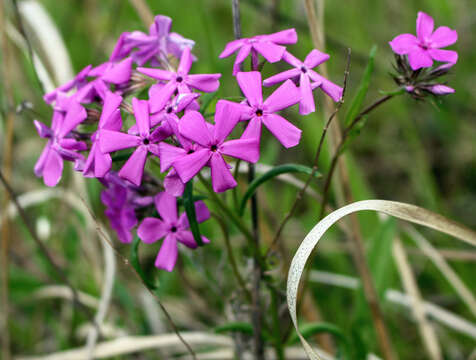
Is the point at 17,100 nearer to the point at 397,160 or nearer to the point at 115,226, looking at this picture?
the point at 115,226

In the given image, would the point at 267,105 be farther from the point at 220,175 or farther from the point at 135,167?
the point at 135,167

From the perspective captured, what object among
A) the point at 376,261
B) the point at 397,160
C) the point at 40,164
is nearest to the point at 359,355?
the point at 376,261

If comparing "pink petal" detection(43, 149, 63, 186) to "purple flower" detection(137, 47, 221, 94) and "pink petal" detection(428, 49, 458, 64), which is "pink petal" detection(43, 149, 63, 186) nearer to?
"purple flower" detection(137, 47, 221, 94)

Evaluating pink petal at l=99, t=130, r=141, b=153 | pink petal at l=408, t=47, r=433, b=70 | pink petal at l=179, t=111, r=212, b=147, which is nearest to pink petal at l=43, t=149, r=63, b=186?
pink petal at l=99, t=130, r=141, b=153

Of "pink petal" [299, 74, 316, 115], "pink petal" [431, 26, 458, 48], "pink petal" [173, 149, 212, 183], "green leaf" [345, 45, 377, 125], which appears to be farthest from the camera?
"green leaf" [345, 45, 377, 125]

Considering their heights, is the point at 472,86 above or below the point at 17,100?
below
